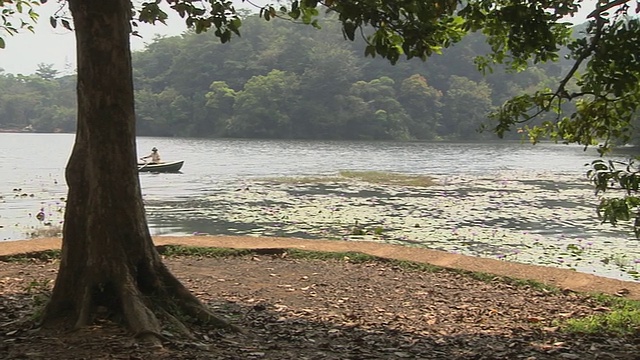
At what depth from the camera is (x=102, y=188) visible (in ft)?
14.4

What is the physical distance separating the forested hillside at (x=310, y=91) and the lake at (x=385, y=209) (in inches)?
1421

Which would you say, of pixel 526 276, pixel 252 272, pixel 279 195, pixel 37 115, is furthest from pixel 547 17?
pixel 37 115

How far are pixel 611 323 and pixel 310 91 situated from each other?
6816cm

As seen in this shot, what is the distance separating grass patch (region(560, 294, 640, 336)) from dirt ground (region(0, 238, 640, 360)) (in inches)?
5.5

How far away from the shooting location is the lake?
1255 cm

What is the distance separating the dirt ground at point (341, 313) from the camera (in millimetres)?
4168

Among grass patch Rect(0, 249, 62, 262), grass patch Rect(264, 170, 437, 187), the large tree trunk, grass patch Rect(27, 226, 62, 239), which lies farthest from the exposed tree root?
grass patch Rect(264, 170, 437, 187)

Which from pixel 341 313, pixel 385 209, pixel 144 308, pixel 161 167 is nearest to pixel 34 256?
pixel 341 313

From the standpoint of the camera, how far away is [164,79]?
78188mm

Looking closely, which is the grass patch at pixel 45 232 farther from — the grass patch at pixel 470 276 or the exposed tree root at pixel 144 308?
the exposed tree root at pixel 144 308

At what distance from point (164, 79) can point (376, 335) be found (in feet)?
250

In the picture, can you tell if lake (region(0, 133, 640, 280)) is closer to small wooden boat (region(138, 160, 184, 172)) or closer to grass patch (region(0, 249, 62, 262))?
small wooden boat (region(138, 160, 184, 172))

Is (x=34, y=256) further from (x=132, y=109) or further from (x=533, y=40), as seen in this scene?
(x=533, y=40)

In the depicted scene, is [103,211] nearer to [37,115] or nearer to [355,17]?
[355,17]
